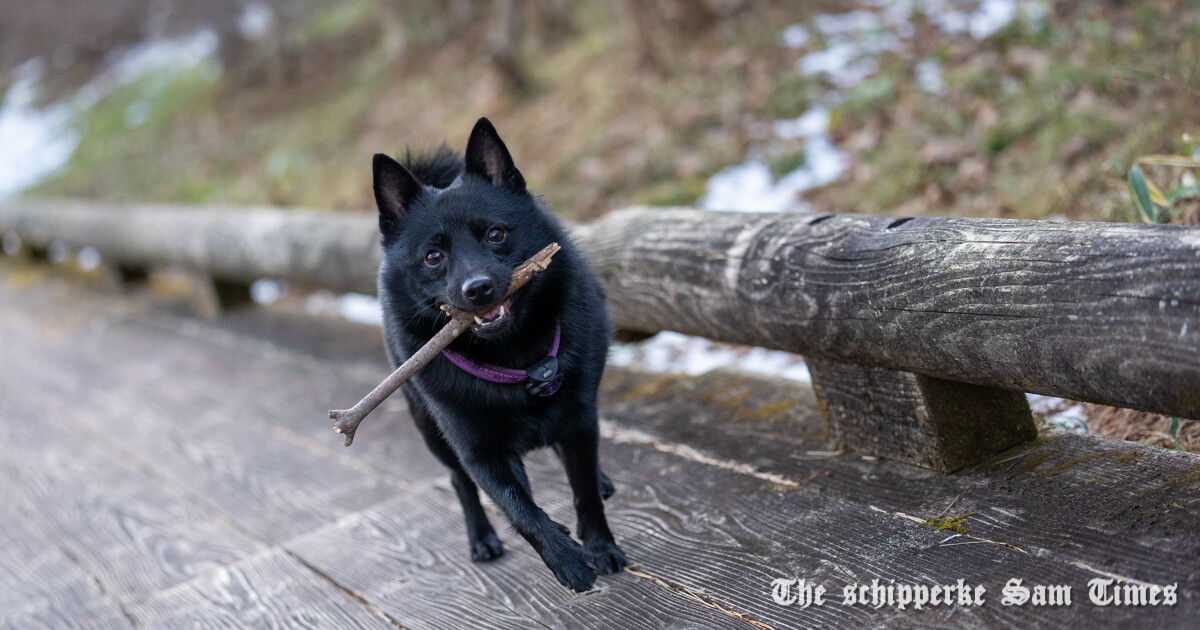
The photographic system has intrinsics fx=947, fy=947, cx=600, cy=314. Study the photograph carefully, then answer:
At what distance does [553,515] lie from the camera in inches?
110

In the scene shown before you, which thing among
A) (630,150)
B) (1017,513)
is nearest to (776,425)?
(1017,513)

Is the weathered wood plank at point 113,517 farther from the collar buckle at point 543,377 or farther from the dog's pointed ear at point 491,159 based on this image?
the dog's pointed ear at point 491,159

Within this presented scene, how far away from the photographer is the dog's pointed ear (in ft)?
7.73

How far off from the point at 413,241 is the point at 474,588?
91 cm

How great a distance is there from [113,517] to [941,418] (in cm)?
292

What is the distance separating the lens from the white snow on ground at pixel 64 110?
49.0ft

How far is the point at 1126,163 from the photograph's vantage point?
12.3ft

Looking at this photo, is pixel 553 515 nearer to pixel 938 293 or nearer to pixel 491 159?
pixel 491 159

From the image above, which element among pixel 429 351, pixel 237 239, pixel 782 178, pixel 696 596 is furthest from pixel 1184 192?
pixel 237 239

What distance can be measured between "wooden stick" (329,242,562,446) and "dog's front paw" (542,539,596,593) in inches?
20.7

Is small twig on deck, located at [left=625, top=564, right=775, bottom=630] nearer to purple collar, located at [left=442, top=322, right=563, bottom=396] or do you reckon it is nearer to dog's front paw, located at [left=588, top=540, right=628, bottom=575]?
dog's front paw, located at [left=588, top=540, right=628, bottom=575]

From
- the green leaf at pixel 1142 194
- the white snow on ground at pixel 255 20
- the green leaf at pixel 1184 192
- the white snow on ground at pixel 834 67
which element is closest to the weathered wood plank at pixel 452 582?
the green leaf at pixel 1142 194

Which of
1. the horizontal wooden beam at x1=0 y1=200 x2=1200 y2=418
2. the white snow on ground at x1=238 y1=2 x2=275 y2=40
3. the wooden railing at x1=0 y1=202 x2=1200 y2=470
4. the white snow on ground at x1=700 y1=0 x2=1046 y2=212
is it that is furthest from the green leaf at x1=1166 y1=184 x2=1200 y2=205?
the white snow on ground at x1=238 y1=2 x2=275 y2=40

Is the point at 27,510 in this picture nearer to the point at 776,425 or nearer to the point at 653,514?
the point at 653,514
